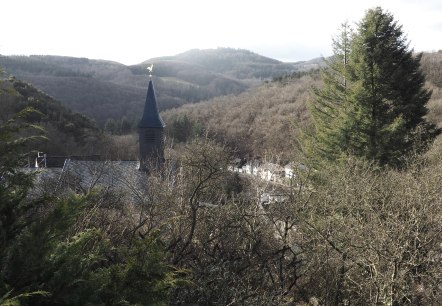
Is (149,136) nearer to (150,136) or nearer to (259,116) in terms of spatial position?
(150,136)

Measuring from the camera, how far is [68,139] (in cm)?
4150

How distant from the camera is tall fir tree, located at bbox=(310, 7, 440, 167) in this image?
14789 millimetres

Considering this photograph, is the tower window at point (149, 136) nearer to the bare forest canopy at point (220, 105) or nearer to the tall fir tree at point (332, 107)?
the bare forest canopy at point (220, 105)

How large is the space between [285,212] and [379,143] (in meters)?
6.08

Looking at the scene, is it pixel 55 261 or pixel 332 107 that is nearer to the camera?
pixel 55 261

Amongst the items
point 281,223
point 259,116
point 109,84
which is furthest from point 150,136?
point 109,84

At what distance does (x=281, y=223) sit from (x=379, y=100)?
262 inches

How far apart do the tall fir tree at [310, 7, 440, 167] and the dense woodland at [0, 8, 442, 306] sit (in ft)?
0.16

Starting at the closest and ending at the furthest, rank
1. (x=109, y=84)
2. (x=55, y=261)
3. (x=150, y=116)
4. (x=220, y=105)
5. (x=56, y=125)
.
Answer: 1. (x=55, y=261)
2. (x=150, y=116)
3. (x=56, y=125)
4. (x=220, y=105)
5. (x=109, y=84)

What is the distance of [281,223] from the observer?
38.6 feet

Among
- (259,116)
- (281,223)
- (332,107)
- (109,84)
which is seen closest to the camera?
(281,223)

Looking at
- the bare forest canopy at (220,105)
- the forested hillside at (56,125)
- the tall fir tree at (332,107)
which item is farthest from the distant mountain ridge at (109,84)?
the tall fir tree at (332,107)

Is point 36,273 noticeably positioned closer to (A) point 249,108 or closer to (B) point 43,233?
(B) point 43,233

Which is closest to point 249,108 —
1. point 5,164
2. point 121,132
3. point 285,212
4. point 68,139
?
point 121,132
